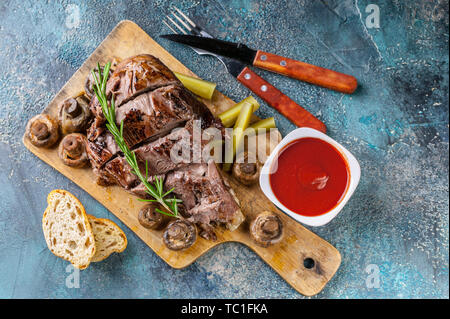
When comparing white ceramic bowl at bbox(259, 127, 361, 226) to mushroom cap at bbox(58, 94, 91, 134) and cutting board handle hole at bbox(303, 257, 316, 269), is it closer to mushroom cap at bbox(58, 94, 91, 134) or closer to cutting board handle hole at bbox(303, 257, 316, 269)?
cutting board handle hole at bbox(303, 257, 316, 269)

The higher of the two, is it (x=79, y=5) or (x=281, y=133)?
(x=79, y=5)

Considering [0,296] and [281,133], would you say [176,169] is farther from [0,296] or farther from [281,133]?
[0,296]

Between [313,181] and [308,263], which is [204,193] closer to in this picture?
[313,181]

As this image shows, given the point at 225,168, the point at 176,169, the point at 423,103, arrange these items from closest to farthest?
1. the point at 176,169
2. the point at 225,168
3. the point at 423,103

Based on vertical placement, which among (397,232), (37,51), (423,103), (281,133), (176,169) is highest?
(37,51)

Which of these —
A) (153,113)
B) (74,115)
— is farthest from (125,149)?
(74,115)

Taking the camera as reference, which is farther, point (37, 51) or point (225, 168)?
point (37, 51)

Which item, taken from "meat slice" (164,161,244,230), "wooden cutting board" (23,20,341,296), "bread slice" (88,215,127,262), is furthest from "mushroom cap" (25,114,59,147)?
"meat slice" (164,161,244,230)

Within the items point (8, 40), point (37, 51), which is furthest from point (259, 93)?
point (8, 40)
